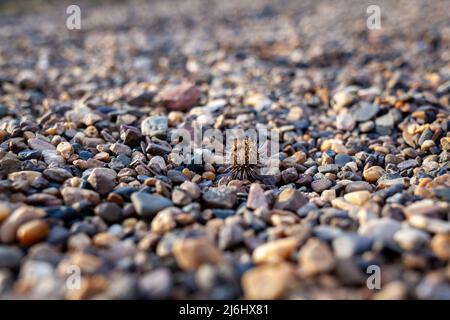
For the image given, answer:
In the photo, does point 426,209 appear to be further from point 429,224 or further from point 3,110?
point 3,110

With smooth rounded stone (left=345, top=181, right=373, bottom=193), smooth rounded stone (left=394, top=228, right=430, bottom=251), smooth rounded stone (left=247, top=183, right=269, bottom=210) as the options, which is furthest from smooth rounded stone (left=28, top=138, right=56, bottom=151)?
smooth rounded stone (left=394, top=228, right=430, bottom=251)

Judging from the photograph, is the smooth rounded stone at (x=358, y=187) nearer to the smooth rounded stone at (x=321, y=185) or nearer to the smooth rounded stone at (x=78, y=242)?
the smooth rounded stone at (x=321, y=185)

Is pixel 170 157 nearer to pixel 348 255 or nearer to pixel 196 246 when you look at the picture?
pixel 196 246

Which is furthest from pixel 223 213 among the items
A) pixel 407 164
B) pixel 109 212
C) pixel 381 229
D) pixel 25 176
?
pixel 407 164

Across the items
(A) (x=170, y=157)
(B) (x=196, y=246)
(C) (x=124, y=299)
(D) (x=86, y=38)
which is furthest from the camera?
(D) (x=86, y=38)

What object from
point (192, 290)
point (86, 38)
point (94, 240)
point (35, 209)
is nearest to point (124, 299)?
point (192, 290)

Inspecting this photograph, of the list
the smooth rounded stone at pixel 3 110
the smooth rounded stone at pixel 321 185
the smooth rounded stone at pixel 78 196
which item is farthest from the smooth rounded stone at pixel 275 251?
the smooth rounded stone at pixel 3 110
